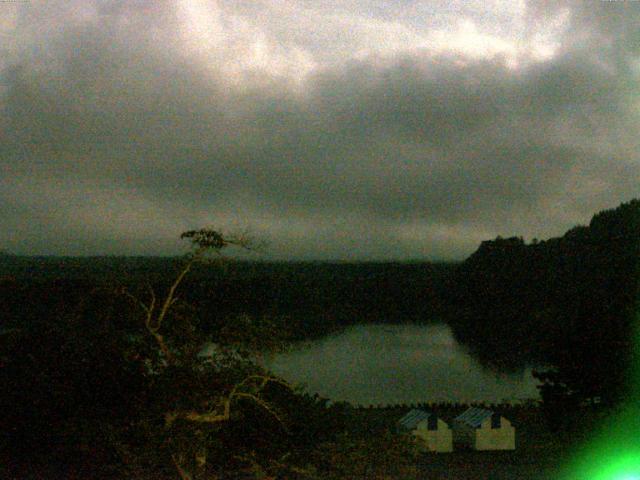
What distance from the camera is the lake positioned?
24375mm

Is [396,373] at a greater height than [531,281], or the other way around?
[531,281]

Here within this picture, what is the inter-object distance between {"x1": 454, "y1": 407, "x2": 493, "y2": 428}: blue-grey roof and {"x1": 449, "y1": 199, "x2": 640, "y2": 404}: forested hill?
13.2m

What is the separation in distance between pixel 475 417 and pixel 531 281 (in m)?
43.7

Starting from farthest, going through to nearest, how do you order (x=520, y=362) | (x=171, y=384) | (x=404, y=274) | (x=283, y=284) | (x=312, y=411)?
(x=404, y=274) → (x=283, y=284) → (x=520, y=362) → (x=312, y=411) → (x=171, y=384)

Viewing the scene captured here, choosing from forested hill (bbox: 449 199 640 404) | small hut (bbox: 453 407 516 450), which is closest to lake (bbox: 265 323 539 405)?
forested hill (bbox: 449 199 640 404)

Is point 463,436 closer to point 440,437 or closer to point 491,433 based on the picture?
point 491,433

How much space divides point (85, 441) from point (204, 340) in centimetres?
177

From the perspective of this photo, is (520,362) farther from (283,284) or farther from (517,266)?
(283,284)

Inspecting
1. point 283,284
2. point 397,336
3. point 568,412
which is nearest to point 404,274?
point 283,284

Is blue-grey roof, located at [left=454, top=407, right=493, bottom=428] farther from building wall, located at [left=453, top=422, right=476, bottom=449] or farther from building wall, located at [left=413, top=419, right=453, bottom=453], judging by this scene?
building wall, located at [left=413, top=419, right=453, bottom=453]

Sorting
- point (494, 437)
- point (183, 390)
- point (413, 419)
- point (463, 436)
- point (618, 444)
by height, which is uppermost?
point (183, 390)

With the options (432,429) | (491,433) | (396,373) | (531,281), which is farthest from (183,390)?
(531,281)

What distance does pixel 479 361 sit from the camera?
34.4m

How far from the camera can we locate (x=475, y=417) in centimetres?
1420
